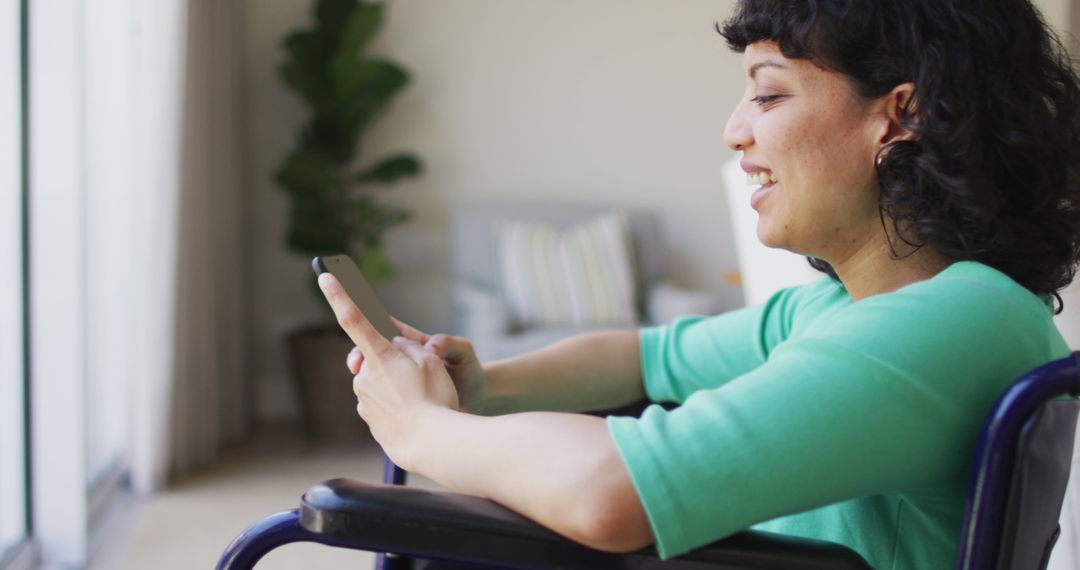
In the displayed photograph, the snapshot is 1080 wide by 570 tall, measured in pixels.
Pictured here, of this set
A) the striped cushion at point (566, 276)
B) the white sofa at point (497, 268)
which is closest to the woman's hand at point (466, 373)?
the white sofa at point (497, 268)

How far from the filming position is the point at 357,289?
1.00 metres

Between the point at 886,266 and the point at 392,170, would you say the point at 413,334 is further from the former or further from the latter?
the point at 392,170

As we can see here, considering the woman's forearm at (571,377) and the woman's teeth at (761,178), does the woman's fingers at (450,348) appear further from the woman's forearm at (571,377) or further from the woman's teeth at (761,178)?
the woman's teeth at (761,178)

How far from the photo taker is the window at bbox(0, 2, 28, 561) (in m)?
2.16

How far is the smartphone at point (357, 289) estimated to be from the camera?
0.95m

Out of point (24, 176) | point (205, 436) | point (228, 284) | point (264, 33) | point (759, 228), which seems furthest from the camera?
point (264, 33)

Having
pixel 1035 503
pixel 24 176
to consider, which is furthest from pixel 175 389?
pixel 1035 503

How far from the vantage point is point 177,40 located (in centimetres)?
279

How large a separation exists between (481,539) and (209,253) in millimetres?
2719

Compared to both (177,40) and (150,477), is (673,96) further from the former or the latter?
(150,477)

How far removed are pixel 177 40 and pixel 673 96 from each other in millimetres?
2088

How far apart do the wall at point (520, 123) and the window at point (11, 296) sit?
1.74m

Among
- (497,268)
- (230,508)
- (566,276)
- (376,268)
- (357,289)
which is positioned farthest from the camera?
(497,268)

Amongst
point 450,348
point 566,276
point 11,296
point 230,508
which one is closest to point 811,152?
point 450,348
